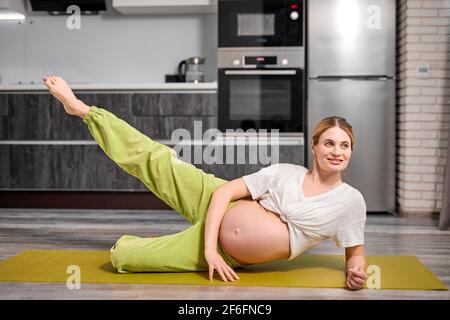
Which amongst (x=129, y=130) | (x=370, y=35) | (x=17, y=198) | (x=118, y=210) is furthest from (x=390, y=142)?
(x=17, y=198)

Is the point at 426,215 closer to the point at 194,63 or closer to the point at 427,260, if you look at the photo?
the point at 427,260

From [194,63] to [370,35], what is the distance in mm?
1325

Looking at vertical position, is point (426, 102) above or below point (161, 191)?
above

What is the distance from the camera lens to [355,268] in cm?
213

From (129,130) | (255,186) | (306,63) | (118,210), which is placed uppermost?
(306,63)

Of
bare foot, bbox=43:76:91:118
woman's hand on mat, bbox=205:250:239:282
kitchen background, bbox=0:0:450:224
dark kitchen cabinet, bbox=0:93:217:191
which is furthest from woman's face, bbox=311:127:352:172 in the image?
kitchen background, bbox=0:0:450:224

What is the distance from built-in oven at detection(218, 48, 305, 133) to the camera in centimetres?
433

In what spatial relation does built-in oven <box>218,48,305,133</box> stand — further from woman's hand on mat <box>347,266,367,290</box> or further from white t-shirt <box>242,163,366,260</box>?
woman's hand on mat <box>347,266,367,290</box>

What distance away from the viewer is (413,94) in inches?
163

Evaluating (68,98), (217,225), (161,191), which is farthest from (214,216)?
(68,98)

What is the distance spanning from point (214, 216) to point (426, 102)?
2.46 meters

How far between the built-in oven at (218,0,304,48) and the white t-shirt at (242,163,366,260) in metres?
2.31

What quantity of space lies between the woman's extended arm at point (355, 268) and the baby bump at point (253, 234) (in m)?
0.23

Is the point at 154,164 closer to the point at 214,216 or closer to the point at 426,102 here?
the point at 214,216
